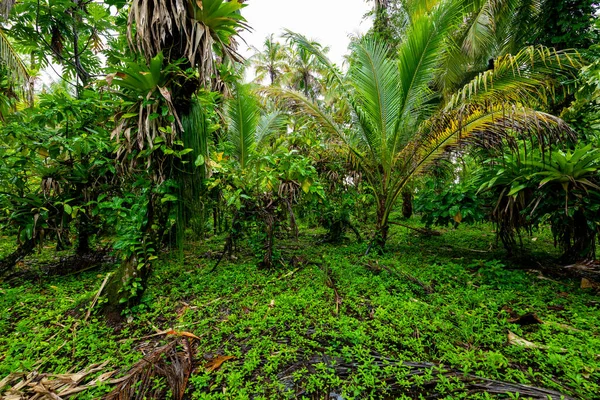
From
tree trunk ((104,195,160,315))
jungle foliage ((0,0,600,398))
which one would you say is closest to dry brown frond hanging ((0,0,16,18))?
jungle foliage ((0,0,600,398))

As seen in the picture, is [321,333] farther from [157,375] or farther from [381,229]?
A: [381,229]

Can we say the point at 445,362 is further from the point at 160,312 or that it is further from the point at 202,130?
the point at 202,130

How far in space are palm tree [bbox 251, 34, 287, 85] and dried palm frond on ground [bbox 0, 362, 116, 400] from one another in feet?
56.5

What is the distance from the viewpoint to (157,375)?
1578 millimetres

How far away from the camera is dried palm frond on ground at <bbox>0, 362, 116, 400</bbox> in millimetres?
1435

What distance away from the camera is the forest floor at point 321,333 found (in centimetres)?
146

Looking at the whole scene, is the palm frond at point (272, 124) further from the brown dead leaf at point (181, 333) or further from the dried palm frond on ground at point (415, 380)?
the dried palm frond on ground at point (415, 380)

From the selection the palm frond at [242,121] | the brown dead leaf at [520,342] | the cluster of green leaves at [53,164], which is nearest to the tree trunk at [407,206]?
the palm frond at [242,121]

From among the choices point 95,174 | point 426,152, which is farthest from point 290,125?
point 95,174

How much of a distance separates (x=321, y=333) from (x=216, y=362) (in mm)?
770

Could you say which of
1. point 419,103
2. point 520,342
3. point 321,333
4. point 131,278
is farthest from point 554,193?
point 131,278

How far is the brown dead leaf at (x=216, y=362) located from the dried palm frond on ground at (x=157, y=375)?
0.12m

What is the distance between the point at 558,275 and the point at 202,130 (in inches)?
165

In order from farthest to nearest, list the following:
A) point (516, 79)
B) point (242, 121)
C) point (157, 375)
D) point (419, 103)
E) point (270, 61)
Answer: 1. point (270, 61)
2. point (242, 121)
3. point (419, 103)
4. point (516, 79)
5. point (157, 375)
